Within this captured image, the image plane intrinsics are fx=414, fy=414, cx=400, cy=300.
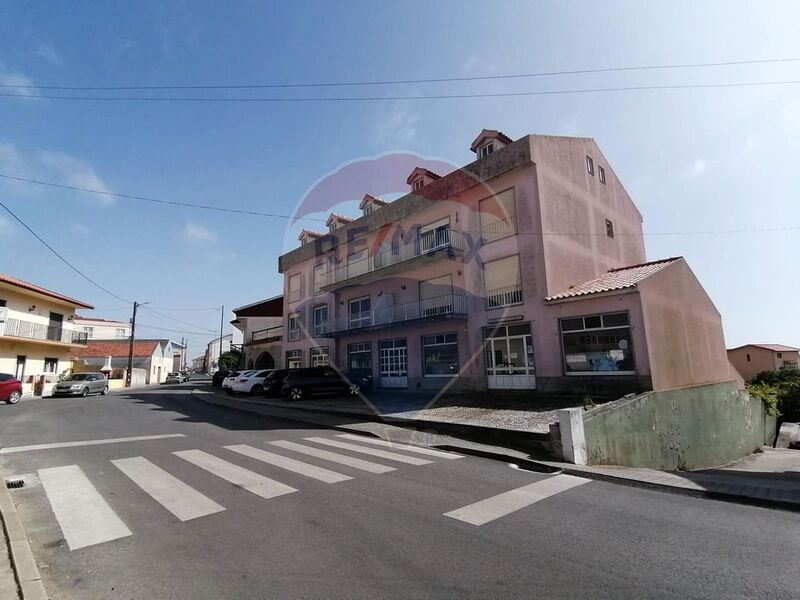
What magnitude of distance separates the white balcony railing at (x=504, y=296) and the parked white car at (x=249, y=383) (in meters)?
13.9

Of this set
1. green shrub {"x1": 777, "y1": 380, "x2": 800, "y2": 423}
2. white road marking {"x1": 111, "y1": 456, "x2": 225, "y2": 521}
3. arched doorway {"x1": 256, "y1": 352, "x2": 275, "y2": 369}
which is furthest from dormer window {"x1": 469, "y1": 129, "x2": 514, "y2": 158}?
green shrub {"x1": 777, "y1": 380, "x2": 800, "y2": 423}

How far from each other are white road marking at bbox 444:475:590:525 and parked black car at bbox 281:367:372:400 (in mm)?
14243

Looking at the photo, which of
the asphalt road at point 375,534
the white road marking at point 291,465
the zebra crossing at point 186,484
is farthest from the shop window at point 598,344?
the white road marking at point 291,465

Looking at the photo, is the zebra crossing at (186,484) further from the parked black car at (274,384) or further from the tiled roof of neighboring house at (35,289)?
the tiled roof of neighboring house at (35,289)

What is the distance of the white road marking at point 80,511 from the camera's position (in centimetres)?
405

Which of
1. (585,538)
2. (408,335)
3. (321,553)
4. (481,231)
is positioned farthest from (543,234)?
(321,553)

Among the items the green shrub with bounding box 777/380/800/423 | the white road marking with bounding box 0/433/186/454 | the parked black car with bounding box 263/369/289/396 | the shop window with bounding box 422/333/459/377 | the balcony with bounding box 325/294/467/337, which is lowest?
the green shrub with bounding box 777/380/800/423

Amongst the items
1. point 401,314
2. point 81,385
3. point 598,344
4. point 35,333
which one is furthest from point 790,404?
point 35,333

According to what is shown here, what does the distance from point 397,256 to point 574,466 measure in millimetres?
16106

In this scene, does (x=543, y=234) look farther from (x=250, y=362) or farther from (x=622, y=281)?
(x=250, y=362)

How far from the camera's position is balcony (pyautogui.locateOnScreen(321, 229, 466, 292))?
63.1 feet

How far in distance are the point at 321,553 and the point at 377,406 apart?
12.0m

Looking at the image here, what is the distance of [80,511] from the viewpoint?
15.5ft

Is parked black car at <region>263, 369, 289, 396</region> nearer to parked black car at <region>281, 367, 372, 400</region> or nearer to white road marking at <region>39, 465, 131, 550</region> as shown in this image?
parked black car at <region>281, 367, 372, 400</region>
